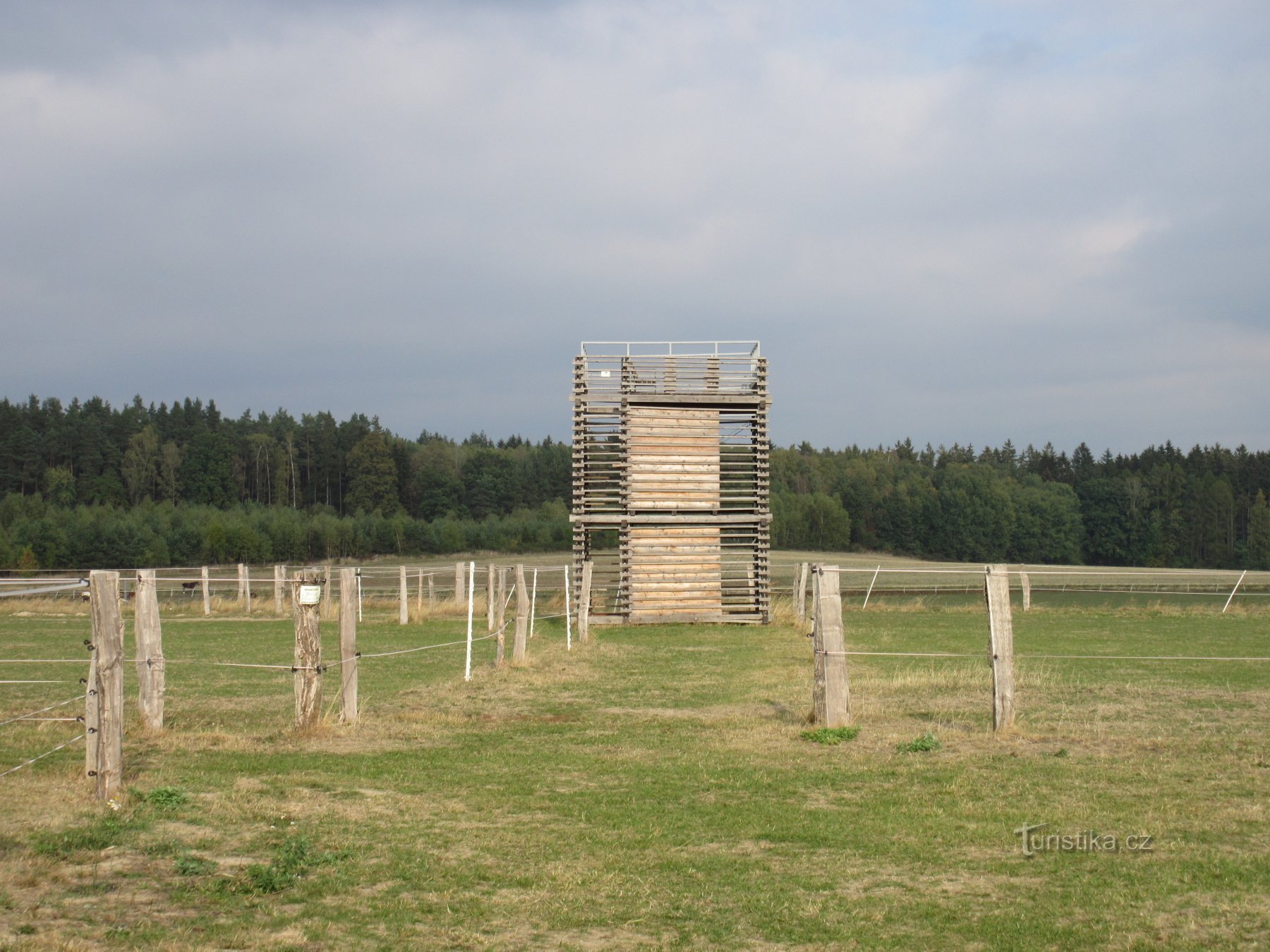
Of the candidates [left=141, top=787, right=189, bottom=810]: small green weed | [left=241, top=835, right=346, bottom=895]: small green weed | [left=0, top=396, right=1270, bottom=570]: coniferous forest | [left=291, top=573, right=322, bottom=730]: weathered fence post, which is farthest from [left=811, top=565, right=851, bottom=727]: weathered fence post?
[left=0, top=396, right=1270, bottom=570]: coniferous forest

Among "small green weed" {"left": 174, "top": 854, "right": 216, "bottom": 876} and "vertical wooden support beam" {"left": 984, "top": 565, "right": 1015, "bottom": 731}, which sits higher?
"vertical wooden support beam" {"left": 984, "top": 565, "right": 1015, "bottom": 731}

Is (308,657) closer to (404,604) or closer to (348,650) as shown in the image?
(348,650)

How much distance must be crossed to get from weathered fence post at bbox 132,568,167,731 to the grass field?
32 cm

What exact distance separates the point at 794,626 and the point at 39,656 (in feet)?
57.7

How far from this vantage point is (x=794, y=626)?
2923cm

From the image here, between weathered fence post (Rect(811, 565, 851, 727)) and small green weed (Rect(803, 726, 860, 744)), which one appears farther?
weathered fence post (Rect(811, 565, 851, 727))

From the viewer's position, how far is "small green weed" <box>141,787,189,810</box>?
771 centimetres

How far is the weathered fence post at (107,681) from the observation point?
785 cm

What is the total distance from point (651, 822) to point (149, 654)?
6455mm

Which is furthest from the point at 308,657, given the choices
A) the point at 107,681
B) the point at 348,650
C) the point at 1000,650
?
the point at 1000,650

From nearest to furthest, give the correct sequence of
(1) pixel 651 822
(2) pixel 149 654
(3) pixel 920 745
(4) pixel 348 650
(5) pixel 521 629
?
1. (1) pixel 651 822
2. (3) pixel 920 745
3. (2) pixel 149 654
4. (4) pixel 348 650
5. (5) pixel 521 629

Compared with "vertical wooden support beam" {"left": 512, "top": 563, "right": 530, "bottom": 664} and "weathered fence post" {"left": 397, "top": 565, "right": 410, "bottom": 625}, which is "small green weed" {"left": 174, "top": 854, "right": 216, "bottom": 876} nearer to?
"vertical wooden support beam" {"left": 512, "top": 563, "right": 530, "bottom": 664}

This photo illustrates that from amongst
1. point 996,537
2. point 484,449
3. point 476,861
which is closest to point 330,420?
point 484,449

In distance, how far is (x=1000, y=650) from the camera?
1059 centimetres
